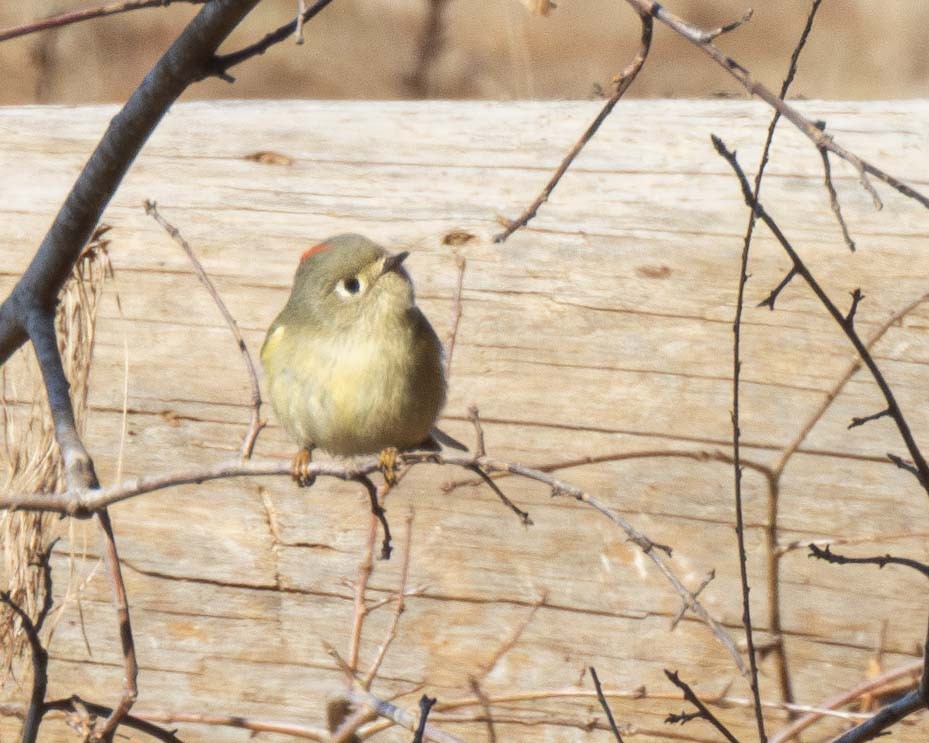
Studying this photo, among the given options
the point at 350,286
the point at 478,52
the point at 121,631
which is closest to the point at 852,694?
the point at 350,286

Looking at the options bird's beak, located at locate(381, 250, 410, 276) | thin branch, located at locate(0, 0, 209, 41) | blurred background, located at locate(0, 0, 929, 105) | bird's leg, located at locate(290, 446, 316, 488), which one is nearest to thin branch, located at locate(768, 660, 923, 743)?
bird's leg, located at locate(290, 446, 316, 488)

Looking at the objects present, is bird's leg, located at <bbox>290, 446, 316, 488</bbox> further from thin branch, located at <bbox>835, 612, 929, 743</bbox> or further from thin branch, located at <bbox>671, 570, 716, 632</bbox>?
thin branch, located at <bbox>835, 612, 929, 743</bbox>

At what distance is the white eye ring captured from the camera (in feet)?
7.95

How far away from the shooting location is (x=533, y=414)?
271 cm

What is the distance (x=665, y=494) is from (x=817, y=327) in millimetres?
489

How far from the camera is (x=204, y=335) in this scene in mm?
2791

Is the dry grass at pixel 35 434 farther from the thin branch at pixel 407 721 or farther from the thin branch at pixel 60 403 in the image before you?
the thin branch at pixel 407 721

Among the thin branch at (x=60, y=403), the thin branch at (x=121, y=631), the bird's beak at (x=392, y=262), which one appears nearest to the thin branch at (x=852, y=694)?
the bird's beak at (x=392, y=262)

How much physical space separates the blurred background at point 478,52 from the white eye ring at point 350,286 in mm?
1780

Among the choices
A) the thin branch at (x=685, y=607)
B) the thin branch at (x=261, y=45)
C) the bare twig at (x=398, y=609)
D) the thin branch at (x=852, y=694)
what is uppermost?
the thin branch at (x=261, y=45)

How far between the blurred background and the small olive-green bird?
1.79 m

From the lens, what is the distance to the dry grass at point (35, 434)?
2.73 metres

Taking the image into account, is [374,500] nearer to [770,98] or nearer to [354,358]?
[354,358]

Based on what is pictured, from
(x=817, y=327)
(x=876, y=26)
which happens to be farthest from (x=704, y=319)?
(x=876, y=26)
